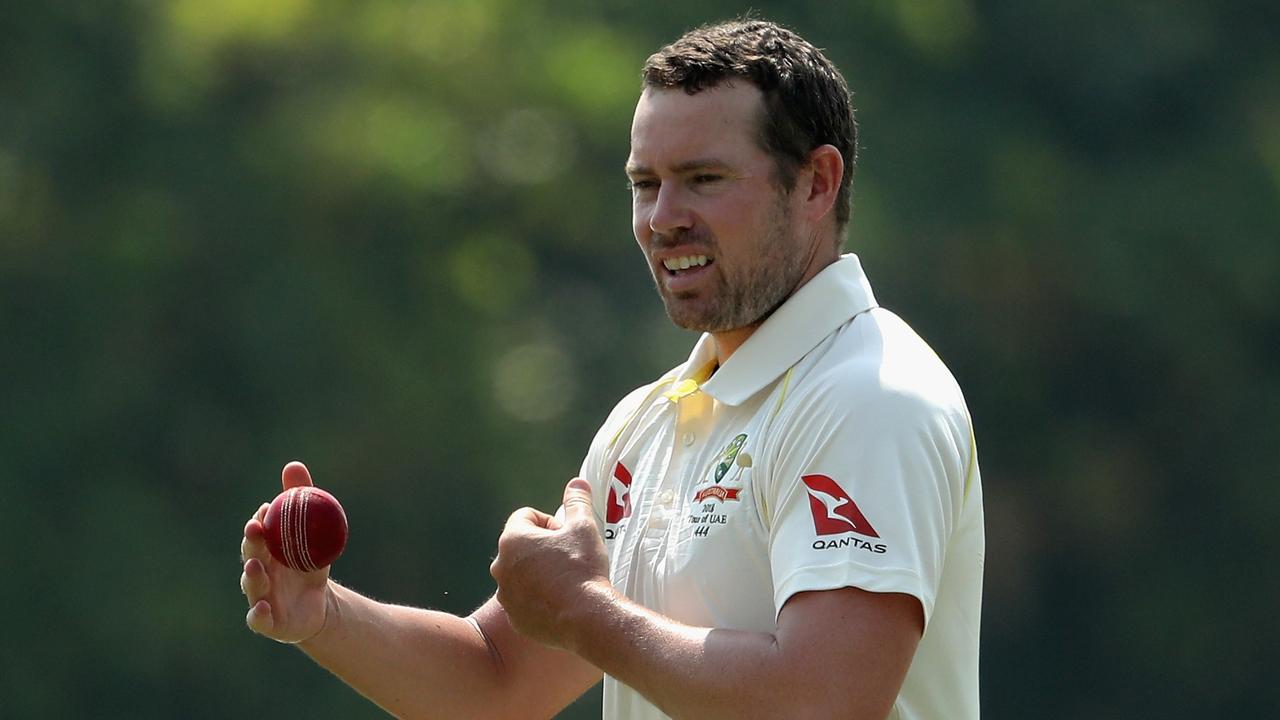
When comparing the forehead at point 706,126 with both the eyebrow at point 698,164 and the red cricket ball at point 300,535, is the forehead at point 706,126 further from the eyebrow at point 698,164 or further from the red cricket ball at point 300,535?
the red cricket ball at point 300,535

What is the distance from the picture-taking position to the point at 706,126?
148 inches

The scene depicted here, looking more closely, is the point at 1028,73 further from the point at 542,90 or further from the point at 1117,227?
the point at 542,90

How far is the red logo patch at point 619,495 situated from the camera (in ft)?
12.7

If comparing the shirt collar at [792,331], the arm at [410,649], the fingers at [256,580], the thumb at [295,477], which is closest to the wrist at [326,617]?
the arm at [410,649]

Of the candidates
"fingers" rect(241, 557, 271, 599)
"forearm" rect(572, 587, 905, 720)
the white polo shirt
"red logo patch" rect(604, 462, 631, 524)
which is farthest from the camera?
"fingers" rect(241, 557, 271, 599)

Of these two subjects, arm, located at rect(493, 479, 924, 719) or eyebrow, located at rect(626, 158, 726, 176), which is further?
eyebrow, located at rect(626, 158, 726, 176)

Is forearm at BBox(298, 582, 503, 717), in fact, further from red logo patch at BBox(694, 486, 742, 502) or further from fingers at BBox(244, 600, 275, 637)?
red logo patch at BBox(694, 486, 742, 502)

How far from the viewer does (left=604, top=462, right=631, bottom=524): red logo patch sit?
12.7 feet

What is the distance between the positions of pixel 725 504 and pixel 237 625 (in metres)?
13.9

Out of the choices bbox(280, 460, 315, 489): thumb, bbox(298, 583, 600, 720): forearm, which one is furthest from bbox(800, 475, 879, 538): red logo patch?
bbox(280, 460, 315, 489): thumb

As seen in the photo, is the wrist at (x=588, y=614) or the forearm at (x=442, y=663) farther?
the forearm at (x=442, y=663)

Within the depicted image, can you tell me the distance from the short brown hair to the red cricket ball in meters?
0.98

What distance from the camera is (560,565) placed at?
350 centimetres

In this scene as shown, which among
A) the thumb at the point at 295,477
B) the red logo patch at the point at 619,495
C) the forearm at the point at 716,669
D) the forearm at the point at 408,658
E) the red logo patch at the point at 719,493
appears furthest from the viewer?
Answer: the thumb at the point at 295,477
